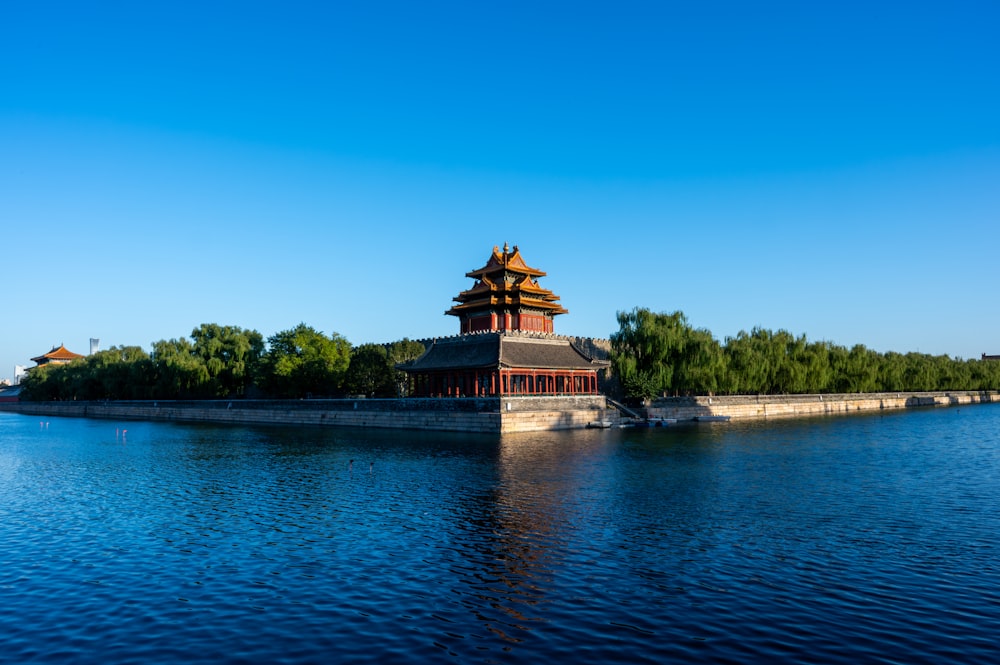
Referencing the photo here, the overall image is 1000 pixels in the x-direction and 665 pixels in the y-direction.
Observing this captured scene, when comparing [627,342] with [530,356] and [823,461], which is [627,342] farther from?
[823,461]

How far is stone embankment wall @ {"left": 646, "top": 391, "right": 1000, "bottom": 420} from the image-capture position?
6112 cm

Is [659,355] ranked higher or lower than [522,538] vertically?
higher

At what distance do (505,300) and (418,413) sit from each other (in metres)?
19.1

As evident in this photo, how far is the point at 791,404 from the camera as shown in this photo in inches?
2859

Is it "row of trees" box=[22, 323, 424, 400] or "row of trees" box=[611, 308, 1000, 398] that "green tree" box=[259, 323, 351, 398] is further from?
"row of trees" box=[611, 308, 1000, 398]

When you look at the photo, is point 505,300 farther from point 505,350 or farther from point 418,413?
point 418,413

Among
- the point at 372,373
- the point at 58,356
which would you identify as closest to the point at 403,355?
the point at 372,373

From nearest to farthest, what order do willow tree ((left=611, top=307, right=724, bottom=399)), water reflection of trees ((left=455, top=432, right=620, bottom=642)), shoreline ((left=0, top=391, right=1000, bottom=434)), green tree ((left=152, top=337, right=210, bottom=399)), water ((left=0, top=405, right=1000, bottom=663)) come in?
water ((left=0, top=405, right=1000, bottom=663)) < water reflection of trees ((left=455, top=432, right=620, bottom=642)) < shoreline ((left=0, top=391, right=1000, bottom=434)) < willow tree ((left=611, top=307, right=724, bottom=399)) < green tree ((left=152, top=337, right=210, bottom=399))

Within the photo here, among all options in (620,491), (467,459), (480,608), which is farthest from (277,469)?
(480,608)

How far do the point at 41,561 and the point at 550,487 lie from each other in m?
16.1

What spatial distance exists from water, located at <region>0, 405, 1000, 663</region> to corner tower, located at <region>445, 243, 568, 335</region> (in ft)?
121

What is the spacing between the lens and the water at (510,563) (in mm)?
11109

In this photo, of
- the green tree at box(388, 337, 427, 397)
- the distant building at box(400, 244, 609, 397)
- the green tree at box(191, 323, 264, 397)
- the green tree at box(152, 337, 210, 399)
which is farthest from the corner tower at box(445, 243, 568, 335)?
the green tree at box(152, 337, 210, 399)

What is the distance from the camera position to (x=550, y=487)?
25281mm
